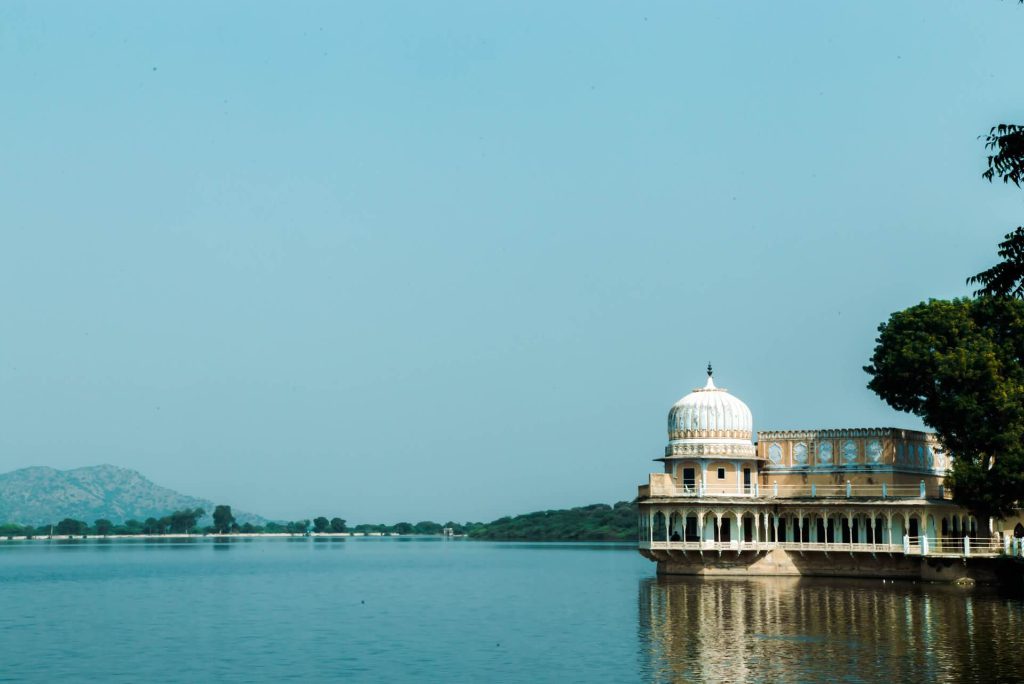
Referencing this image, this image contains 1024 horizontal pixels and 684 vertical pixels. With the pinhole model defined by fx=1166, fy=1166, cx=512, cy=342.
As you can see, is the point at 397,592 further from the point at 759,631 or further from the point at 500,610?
the point at 759,631

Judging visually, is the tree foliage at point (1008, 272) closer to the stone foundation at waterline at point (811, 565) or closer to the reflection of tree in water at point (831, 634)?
the reflection of tree in water at point (831, 634)

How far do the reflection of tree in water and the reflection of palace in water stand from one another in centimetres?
694

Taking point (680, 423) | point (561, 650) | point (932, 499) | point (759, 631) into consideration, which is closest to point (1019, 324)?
point (932, 499)

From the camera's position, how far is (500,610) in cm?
6197

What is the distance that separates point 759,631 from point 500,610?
18384 mm

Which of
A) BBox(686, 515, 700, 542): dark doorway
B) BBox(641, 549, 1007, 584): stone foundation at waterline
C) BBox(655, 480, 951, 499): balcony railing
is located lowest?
BBox(641, 549, 1007, 584): stone foundation at waterline

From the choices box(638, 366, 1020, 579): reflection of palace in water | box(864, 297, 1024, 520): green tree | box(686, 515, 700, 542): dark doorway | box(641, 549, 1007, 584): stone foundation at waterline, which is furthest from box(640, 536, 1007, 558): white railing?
box(864, 297, 1024, 520): green tree

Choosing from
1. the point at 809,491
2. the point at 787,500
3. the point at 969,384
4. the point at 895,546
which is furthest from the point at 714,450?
the point at 969,384

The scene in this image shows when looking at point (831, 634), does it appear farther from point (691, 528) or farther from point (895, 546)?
point (691, 528)

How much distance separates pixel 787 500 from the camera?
76.9 m

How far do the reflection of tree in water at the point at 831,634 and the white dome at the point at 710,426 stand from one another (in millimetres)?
13240

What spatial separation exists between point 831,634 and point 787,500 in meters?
31.7

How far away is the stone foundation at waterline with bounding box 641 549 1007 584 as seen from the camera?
236 feet

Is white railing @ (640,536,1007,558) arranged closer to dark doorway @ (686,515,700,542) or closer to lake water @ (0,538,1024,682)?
dark doorway @ (686,515,700,542)
